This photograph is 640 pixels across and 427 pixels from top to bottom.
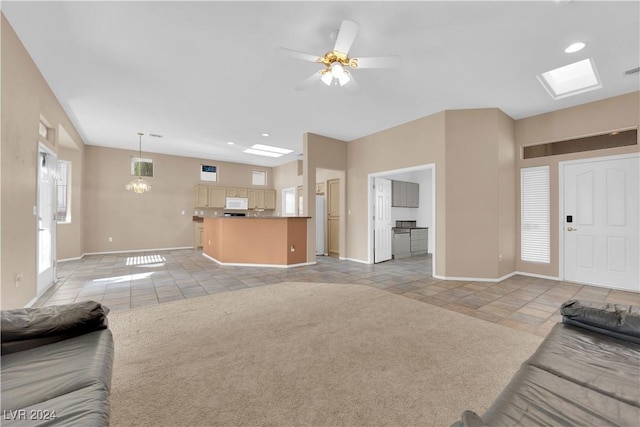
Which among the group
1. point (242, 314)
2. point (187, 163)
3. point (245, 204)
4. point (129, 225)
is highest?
point (187, 163)

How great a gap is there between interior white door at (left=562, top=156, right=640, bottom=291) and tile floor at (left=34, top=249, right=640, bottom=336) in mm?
294

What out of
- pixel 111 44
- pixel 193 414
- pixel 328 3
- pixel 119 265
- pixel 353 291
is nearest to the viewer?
pixel 193 414

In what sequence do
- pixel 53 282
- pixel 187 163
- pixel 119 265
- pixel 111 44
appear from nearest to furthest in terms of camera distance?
pixel 111 44 → pixel 53 282 → pixel 119 265 → pixel 187 163

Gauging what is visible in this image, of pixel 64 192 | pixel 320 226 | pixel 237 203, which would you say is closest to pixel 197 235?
pixel 237 203

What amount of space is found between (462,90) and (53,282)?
7198 millimetres

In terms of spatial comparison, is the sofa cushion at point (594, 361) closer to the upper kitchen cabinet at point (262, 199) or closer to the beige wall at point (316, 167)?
the beige wall at point (316, 167)

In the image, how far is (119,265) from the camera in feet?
19.0

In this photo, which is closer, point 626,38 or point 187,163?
point 626,38

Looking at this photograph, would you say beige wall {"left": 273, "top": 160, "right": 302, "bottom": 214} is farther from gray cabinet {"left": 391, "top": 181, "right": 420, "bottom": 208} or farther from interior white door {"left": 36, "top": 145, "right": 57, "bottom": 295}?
interior white door {"left": 36, "top": 145, "right": 57, "bottom": 295}

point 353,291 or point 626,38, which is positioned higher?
point 626,38

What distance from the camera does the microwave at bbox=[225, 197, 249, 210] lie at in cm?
925

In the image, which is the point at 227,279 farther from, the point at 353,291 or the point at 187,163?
the point at 187,163

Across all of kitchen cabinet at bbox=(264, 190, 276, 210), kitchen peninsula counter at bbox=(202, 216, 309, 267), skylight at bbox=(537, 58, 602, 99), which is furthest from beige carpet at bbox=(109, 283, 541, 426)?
kitchen cabinet at bbox=(264, 190, 276, 210)

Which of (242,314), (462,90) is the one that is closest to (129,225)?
(242,314)
